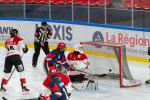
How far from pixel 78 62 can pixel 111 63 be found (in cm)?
89

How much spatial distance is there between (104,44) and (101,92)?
145cm

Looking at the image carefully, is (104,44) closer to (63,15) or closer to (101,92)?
(101,92)

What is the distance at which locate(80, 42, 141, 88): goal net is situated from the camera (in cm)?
1116

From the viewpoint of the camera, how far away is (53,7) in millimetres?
17328

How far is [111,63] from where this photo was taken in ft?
37.2

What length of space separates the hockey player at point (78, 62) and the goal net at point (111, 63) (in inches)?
20.0

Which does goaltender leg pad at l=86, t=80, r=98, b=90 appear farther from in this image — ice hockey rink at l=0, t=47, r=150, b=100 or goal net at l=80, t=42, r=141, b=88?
goal net at l=80, t=42, r=141, b=88

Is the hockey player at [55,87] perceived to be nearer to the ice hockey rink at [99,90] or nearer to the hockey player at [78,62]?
the ice hockey rink at [99,90]

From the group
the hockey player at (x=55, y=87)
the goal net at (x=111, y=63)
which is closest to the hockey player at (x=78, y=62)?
the goal net at (x=111, y=63)

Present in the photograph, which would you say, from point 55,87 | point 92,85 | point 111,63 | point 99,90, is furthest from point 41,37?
point 55,87

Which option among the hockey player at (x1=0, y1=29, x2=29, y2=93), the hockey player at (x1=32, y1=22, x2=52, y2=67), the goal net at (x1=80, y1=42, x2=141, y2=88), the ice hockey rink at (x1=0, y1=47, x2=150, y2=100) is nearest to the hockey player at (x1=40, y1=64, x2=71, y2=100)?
the ice hockey rink at (x1=0, y1=47, x2=150, y2=100)

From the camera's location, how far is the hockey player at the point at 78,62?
10.9m

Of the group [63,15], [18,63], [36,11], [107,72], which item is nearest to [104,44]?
[107,72]

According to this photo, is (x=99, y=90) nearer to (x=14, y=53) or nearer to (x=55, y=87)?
(x=14, y=53)
